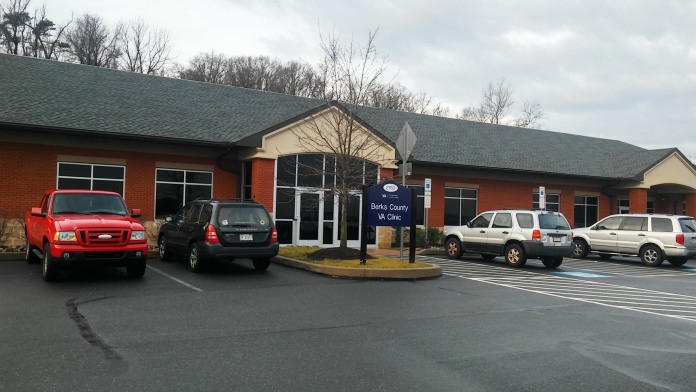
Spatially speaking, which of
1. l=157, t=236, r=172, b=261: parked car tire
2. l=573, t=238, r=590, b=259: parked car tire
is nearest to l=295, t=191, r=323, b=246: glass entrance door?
l=157, t=236, r=172, b=261: parked car tire

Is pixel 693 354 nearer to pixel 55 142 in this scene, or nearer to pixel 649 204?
pixel 55 142

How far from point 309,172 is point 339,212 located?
6.00 ft

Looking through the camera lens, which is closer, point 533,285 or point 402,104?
point 533,285

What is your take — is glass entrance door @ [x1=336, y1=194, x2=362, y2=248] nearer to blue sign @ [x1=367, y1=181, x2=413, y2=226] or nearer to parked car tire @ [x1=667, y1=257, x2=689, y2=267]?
blue sign @ [x1=367, y1=181, x2=413, y2=226]

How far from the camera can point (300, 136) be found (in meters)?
19.4

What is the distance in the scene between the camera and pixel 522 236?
16.6 meters

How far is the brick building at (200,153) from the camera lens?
57.2 ft

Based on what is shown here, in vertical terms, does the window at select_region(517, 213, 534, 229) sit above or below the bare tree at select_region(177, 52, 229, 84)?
below

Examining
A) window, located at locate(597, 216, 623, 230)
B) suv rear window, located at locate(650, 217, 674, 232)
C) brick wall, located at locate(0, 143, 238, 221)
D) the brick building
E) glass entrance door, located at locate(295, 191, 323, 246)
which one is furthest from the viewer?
window, located at locate(597, 216, 623, 230)

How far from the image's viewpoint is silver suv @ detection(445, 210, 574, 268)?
16.4 metres

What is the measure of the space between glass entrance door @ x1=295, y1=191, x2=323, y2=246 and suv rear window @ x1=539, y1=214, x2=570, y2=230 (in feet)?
23.8

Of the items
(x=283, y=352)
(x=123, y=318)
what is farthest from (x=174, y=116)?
(x=283, y=352)

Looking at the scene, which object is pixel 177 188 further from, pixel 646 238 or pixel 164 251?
pixel 646 238

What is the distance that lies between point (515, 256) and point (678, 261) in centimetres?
686
